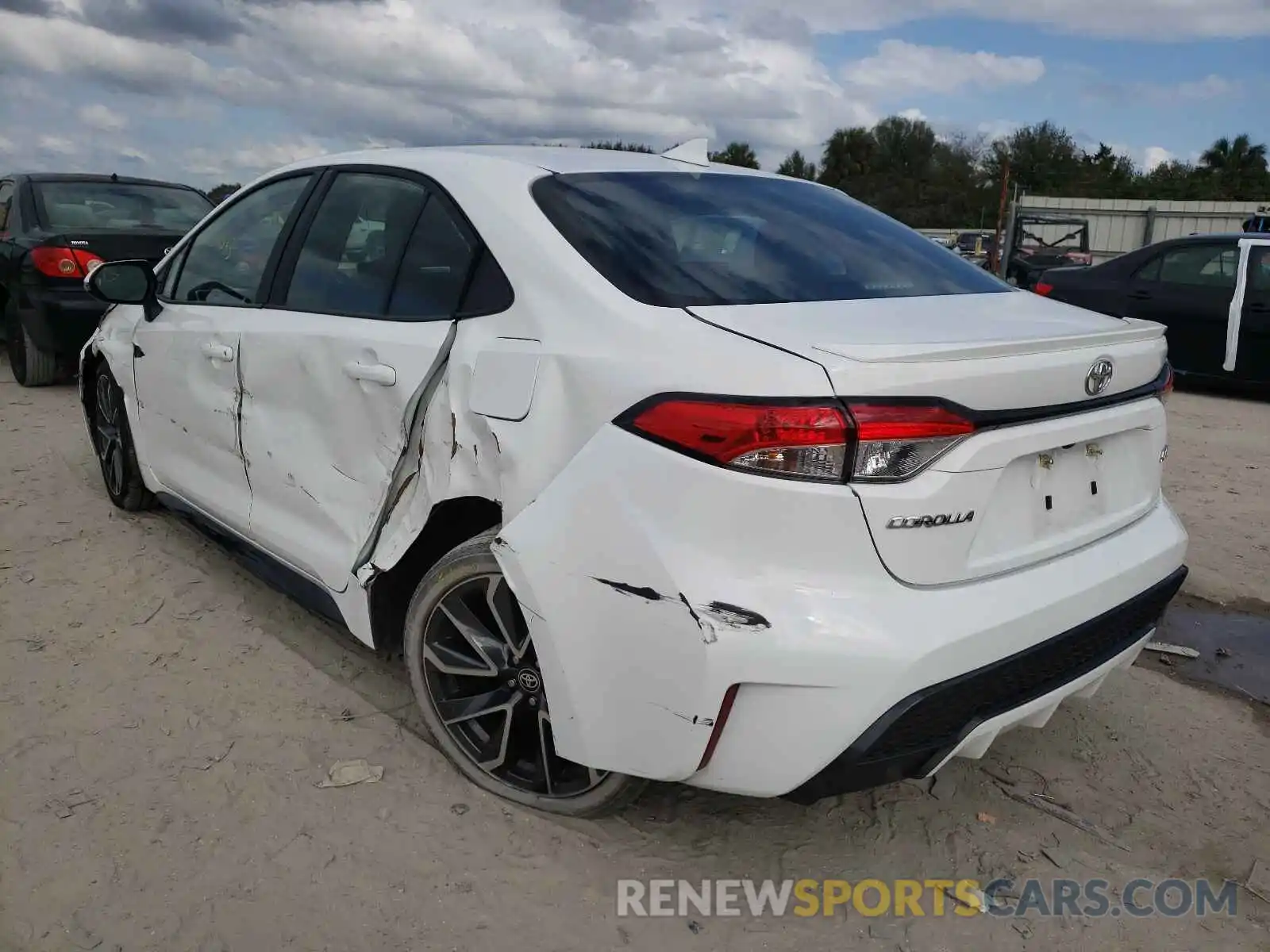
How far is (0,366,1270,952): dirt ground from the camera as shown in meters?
2.15

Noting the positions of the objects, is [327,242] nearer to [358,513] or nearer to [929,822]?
[358,513]


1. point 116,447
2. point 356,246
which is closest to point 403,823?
point 356,246

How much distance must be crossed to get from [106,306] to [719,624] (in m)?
6.50

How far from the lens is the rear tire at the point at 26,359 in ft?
25.1

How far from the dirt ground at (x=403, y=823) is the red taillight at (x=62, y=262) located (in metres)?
4.39

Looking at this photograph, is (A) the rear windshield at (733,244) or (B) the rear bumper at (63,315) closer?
(A) the rear windshield at (733,244)

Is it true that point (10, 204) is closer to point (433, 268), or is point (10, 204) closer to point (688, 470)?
point (433, 268)

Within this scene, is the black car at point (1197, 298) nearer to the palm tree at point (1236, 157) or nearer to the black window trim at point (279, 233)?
the black window trim at point (279, 233)

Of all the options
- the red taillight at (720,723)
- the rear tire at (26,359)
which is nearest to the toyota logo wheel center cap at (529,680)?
the red taillight at (720,723)

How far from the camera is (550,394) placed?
213 cm

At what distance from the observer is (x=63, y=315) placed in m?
7.14

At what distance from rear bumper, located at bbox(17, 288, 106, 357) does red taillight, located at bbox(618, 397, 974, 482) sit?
6.61 meters

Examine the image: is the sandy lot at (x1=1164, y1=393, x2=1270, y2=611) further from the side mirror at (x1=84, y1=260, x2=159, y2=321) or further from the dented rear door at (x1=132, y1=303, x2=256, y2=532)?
the side mirror at (x1=84, y1=260, x2=159, y2=321)

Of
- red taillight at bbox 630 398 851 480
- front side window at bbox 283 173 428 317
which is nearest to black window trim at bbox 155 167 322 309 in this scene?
front side window at bbox 283 173 428 317
